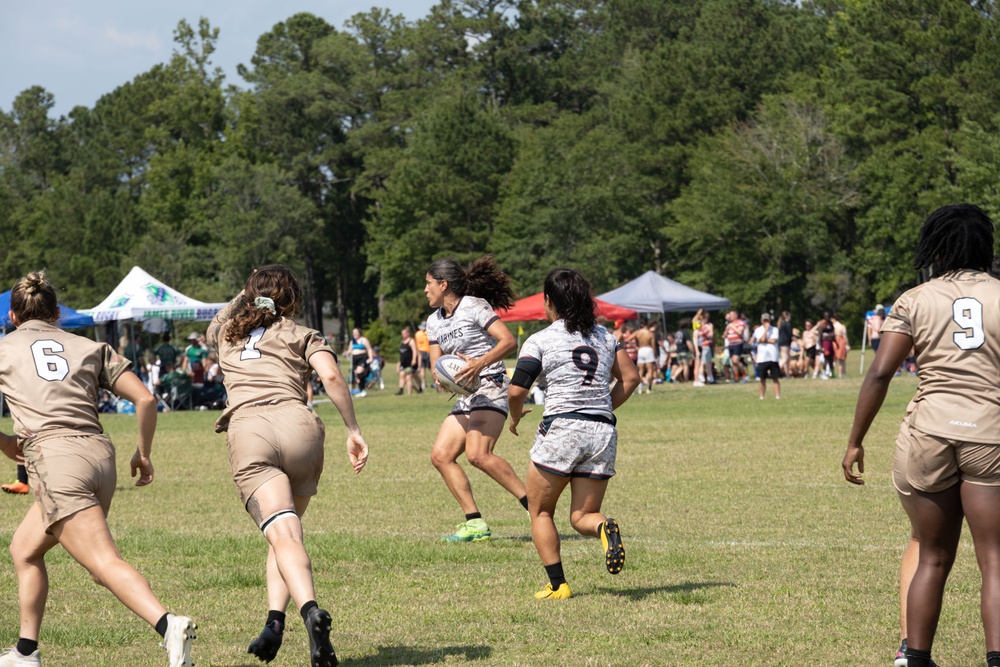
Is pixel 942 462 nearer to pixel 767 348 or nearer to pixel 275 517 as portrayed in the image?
pixel 275 517

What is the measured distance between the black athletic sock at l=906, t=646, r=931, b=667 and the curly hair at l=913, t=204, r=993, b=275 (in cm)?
147

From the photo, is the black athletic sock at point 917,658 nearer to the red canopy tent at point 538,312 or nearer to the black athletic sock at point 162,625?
the black athletic sock at point 162,625

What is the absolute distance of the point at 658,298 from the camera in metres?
37.8

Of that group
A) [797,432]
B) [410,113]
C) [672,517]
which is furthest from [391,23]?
[672,517]

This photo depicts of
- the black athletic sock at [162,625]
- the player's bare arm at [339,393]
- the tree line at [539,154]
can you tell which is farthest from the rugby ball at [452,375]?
the tree line at [539,154]

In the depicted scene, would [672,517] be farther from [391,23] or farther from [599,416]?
[391,23]

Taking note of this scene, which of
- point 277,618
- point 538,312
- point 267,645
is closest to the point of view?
point 267,645

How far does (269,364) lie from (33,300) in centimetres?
104

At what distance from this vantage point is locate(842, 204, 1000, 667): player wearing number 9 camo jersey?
4.76 meters

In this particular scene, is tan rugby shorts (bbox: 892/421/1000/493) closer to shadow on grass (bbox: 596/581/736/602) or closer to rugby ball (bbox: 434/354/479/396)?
shadow on grass (bbox: 596/581/736/602)

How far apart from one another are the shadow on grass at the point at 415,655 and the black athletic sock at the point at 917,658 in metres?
1.86

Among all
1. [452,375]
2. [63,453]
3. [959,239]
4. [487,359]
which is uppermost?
[959,239]

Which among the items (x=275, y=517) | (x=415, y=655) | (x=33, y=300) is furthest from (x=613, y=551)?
(x=33, y=300)

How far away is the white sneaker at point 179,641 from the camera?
4930 mm
